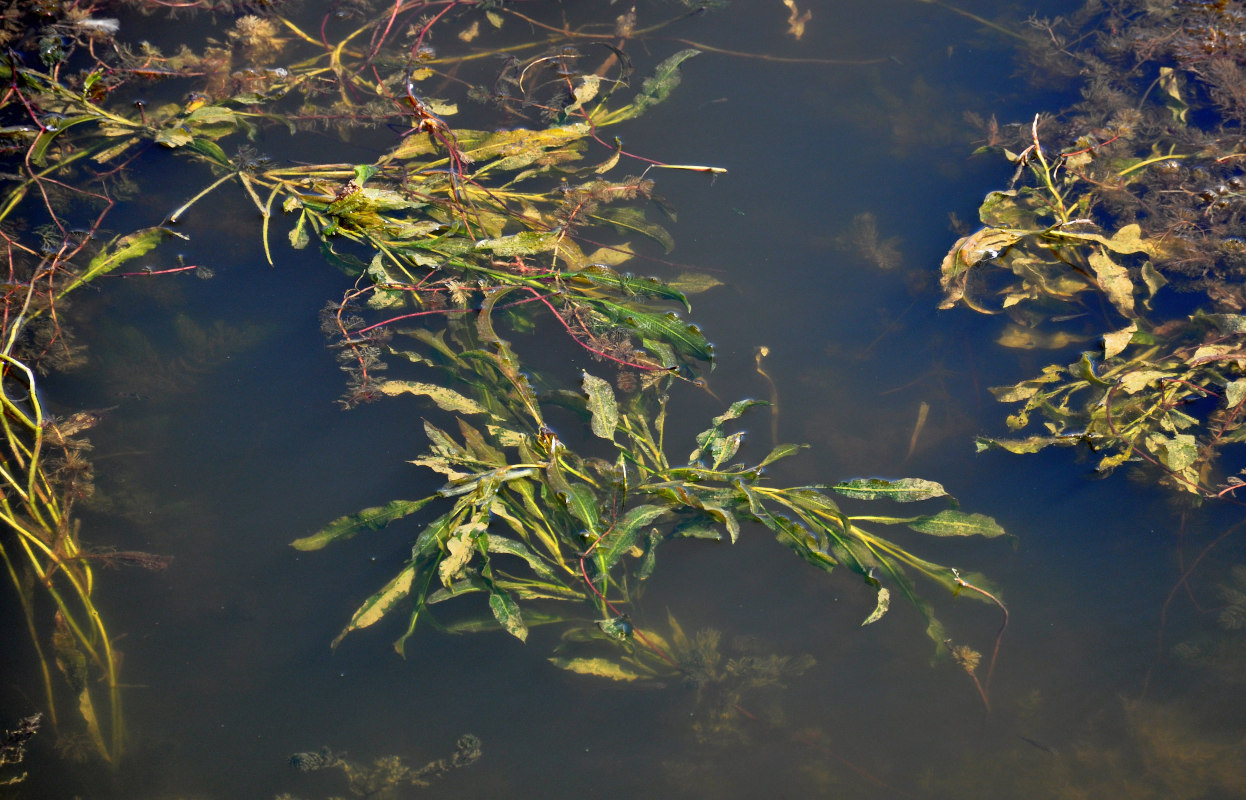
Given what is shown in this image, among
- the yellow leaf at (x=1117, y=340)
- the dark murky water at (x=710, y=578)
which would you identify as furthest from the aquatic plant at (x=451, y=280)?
the yellow leaf at (x=1117, y=340)

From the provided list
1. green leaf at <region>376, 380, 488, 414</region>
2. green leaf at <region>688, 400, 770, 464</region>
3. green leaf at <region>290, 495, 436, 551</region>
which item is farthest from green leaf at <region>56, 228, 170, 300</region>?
green leaf at <region>688, 400, 770, 464</region>

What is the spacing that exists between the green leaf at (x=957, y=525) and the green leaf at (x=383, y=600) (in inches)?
69.0

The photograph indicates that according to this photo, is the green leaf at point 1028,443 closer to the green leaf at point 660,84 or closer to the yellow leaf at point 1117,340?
the yellow leaf at point 1117,340

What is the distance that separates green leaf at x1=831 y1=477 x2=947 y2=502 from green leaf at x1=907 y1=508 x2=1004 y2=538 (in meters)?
0.08

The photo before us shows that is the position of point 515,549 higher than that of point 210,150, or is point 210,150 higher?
point 210,150

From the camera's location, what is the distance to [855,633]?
237cm

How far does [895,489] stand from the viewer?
89.7 inches

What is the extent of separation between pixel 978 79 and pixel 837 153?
2.57 feet

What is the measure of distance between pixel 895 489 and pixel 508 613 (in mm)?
1352

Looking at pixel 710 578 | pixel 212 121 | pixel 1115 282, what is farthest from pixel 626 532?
pixel 212 121

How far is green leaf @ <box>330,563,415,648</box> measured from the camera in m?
2.23

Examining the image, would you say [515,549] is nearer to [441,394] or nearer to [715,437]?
[441,394]

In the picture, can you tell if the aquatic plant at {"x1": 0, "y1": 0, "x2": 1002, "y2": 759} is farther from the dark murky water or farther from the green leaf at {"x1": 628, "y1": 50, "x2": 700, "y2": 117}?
the dark murky water

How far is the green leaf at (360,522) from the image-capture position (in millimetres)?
2346
